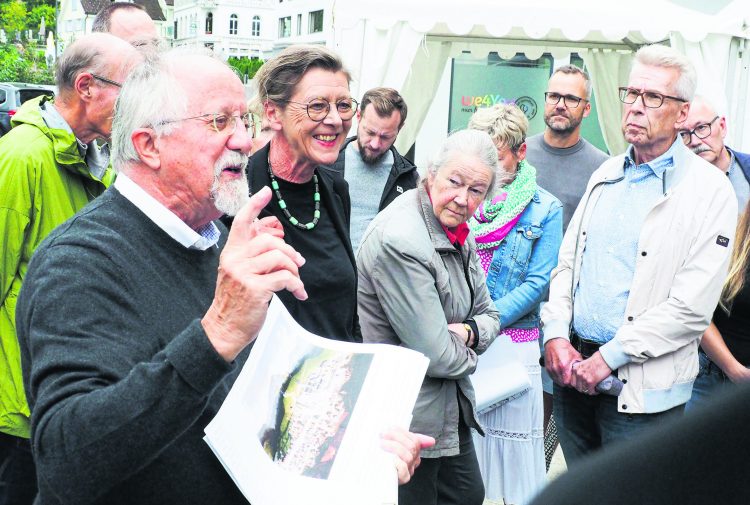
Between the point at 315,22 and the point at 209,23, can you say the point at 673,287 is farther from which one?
the point at 209,23

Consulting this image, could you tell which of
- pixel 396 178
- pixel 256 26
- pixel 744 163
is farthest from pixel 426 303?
pixel 256 26

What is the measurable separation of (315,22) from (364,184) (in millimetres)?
66101

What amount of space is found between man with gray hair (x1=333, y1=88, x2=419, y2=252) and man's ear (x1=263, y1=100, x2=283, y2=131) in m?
1.91

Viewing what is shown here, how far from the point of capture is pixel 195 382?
1.38m

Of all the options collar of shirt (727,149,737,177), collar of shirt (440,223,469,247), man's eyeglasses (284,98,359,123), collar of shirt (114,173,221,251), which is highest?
man's eyeglasses (284,98,359,123)

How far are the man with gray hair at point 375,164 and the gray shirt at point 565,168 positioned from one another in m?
0.96

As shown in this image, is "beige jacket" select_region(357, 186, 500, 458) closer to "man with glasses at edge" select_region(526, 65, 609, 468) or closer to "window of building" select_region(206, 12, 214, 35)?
"man with glasses at edge" select_region(526, 65, 609, 468)

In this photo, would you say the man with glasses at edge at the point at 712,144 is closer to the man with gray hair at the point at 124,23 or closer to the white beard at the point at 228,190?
the man with gray hair at the point at 124,23

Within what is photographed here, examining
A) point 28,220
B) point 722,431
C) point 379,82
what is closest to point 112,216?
point 28,220

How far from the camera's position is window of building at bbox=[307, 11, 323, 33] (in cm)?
6712

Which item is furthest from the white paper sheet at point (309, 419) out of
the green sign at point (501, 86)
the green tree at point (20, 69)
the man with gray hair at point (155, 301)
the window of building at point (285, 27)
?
the window of building at point (285, 27)

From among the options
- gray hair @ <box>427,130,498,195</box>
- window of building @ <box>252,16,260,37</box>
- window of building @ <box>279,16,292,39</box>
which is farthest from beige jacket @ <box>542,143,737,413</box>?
window of building @ <box>252,16,260,37</box>

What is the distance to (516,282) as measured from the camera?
4.30m

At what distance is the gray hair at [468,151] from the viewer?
11.2ft
